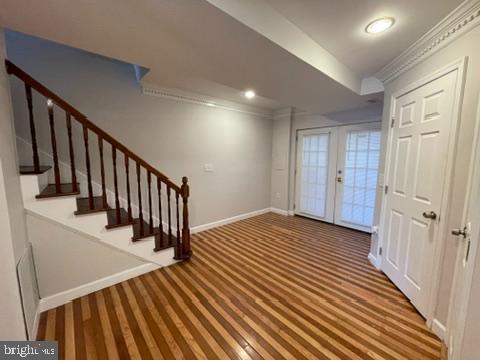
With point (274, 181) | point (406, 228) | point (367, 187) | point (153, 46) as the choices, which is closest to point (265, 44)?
point (153, 46)

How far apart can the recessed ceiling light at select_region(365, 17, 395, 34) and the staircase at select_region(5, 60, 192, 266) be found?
2295 millimetres

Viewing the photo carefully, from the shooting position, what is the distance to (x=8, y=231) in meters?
1.16

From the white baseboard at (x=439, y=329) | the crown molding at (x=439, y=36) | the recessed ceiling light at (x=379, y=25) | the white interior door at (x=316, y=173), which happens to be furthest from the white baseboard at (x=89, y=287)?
the crown molding at (x=439, y=36)

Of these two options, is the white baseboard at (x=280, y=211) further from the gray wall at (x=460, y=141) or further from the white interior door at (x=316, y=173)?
the gray wall at (x=460, y=141)

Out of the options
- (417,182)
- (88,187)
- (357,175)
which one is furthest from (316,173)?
(88,187)

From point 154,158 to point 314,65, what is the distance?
237 centimetres

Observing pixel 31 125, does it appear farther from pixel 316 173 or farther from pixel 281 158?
pixel 316 173

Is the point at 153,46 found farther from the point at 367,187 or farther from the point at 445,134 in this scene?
the point at 367,187

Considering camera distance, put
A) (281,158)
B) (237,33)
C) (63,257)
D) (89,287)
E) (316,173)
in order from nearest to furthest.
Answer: (237,33), (63,257), (89,287), (316,173), (281,158)

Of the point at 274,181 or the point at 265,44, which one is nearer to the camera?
the point at 265,44

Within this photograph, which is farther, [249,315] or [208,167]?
[208,167]

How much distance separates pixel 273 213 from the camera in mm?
4824

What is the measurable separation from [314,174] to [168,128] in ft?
9.64

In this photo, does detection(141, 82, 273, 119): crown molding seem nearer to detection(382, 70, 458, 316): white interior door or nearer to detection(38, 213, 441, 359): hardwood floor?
detection(38, 213, 441, 359): hardwood floor
